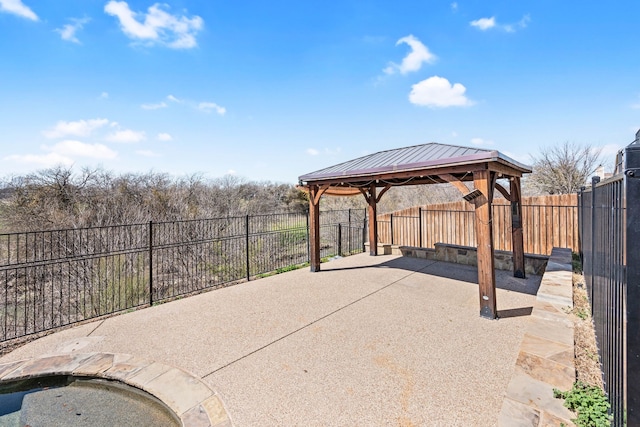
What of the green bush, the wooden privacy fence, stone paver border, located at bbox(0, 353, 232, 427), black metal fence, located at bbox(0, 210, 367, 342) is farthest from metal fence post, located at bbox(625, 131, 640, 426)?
the wooden privacy fence

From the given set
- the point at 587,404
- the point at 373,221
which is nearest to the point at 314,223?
the point at 373,221

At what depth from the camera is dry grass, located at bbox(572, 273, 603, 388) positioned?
237 centimetres

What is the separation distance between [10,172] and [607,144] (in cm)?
2625

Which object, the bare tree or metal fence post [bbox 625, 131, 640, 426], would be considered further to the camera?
the bare tree

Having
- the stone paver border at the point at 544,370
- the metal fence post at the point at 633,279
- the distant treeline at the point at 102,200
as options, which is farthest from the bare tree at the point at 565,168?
the metal fence post at the point at 633,279

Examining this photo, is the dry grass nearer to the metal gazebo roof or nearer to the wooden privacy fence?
the metal gazebo roof

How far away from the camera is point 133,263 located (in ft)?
22.4

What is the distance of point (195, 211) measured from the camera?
38.3 feet

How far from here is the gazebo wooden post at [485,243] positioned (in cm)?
417

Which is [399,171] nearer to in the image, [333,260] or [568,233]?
[333,260]

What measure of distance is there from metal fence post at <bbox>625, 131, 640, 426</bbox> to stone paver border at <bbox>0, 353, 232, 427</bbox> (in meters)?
2.44

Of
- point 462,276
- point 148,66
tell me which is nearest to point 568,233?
point 462,276

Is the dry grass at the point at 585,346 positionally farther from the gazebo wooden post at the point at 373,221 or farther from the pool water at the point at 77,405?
the gazebo wooden post at the point at 373,221

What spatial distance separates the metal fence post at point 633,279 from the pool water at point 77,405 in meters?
2.92
